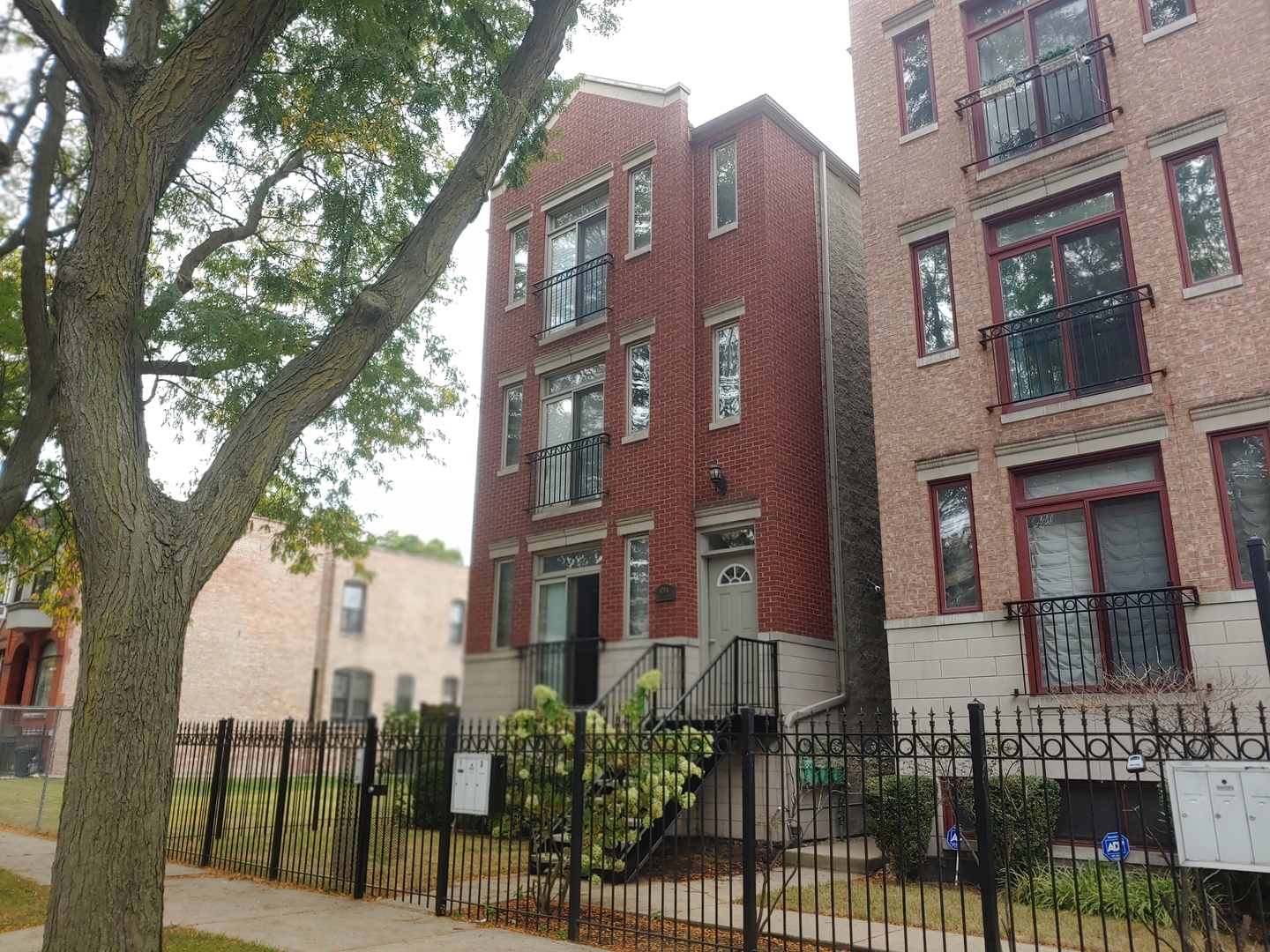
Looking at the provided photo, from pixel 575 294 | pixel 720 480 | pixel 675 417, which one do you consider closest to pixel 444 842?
pixel 720 480

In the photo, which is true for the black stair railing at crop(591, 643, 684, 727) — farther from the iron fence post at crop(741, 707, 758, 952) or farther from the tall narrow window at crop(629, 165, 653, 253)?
the tall narrow window at crop(629, 165, 653, 253)

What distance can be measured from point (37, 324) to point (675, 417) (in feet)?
29.5

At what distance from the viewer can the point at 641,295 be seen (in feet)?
55.7

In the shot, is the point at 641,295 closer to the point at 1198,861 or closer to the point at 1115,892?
the point at 1115,892

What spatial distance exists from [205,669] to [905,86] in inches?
1086

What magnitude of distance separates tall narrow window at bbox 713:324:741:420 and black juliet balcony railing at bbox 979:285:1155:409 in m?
4.28

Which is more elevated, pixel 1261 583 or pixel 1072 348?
pixel 1072 348

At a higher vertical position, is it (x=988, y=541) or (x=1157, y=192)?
(x=1157, y=192)

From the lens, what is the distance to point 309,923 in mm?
8945

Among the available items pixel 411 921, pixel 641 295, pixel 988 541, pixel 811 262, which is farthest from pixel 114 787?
pixel 811 262

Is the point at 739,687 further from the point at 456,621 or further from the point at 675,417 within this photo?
the point at 456,621

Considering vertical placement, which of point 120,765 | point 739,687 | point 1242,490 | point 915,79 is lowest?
point 120,765

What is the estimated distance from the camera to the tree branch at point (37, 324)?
35.9 ft

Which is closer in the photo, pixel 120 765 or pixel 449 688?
pixel 120 765
